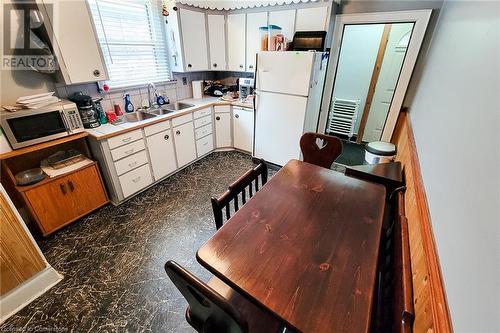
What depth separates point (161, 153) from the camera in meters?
2.63

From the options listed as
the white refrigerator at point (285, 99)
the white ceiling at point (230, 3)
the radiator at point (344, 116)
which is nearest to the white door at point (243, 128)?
the white refrigerator at point (285, 99)

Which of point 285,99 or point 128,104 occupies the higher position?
point 285,99

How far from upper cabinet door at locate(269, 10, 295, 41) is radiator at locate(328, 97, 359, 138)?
1.68 meters

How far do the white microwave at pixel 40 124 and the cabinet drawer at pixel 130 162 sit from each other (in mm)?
452

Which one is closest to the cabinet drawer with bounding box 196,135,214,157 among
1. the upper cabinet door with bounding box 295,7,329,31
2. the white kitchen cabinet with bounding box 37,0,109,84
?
the white kitchen cabinet with bounding box 37,0,109,84

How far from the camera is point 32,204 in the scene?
5.70 feet

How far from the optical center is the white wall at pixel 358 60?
3332 mm

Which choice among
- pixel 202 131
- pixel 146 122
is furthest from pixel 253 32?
pixel 146 122

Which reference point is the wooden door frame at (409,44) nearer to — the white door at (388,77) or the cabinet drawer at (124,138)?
the white door at (388,77)

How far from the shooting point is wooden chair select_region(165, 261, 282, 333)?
63cm

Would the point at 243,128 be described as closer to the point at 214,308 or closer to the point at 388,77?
the point at 388,77

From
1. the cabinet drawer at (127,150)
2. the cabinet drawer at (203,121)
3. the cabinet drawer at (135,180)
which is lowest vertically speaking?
the cabinet drawer at (135,180)

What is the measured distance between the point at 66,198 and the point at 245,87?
2.58 meters

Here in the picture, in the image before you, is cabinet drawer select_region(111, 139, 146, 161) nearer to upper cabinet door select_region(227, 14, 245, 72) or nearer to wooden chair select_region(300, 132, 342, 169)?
wooden chair select_region(300, 132, 342, 169)
